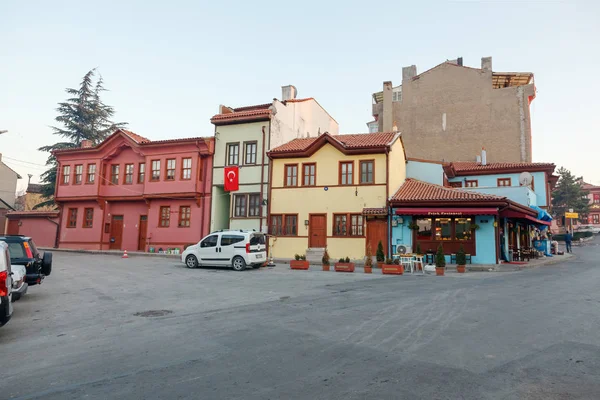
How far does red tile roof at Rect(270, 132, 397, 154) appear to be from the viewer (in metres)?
23.8

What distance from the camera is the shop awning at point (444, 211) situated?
20203 millimetres

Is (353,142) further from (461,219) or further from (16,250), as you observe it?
(16,250)

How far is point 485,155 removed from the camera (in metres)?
32.0

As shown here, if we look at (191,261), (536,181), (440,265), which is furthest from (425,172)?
(191,261)

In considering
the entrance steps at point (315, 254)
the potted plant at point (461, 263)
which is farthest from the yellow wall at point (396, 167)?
the potted plant at point (461, 263)

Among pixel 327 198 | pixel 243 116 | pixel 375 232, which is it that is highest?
pixel 243 116

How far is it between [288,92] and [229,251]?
18.7m

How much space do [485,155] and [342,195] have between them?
15374 mm

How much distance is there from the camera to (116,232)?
99.1ft

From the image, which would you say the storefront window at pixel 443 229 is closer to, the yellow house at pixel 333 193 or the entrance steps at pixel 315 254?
the yellow house at pixel 333 193

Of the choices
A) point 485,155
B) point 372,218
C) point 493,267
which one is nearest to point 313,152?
point 372,218

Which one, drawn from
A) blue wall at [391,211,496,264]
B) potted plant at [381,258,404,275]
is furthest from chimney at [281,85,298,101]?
potted plant at [381,258,404,275]

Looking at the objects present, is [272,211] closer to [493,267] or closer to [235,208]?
[235,208]

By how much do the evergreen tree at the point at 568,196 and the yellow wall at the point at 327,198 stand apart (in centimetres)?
4964
